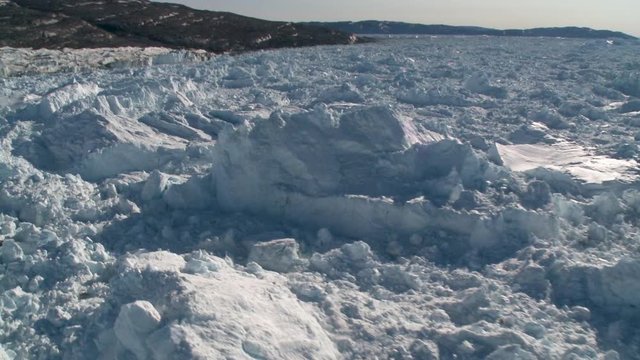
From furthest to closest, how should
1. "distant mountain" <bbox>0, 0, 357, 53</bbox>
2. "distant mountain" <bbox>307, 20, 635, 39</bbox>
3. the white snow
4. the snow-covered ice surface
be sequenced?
"distant mountain" <bbox>307, 20, 635, 39</bbox>, "distant mountain" <bbox>0, 0, 357, 53</bbox>, the white snow, the snow-covered ice surface

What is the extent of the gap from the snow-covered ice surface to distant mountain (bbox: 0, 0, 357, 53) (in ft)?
36.2

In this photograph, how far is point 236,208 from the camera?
5.29 meters

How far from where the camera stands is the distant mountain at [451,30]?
1318 inches

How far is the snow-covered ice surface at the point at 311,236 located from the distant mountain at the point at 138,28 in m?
11.0

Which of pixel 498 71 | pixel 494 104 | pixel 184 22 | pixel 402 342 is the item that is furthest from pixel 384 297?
pixel 184 22

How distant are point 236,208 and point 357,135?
1170mm

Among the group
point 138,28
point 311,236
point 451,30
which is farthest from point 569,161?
point 451,30

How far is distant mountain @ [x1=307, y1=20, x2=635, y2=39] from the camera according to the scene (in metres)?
33.5

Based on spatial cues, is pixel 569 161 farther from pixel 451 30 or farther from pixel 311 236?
pixel 451 30

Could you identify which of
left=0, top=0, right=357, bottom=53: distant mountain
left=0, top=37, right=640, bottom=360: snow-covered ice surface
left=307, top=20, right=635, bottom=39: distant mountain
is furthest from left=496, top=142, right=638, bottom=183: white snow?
left=307, top=20, right=635, bottom=39: distant mountain

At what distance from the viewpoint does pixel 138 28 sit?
22031 millimetres

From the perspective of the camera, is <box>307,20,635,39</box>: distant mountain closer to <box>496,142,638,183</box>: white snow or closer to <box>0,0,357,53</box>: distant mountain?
<box>0,0,357,53</box>: distant mountain

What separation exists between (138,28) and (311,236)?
18830 mm

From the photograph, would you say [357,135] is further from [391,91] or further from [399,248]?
[391,91]
